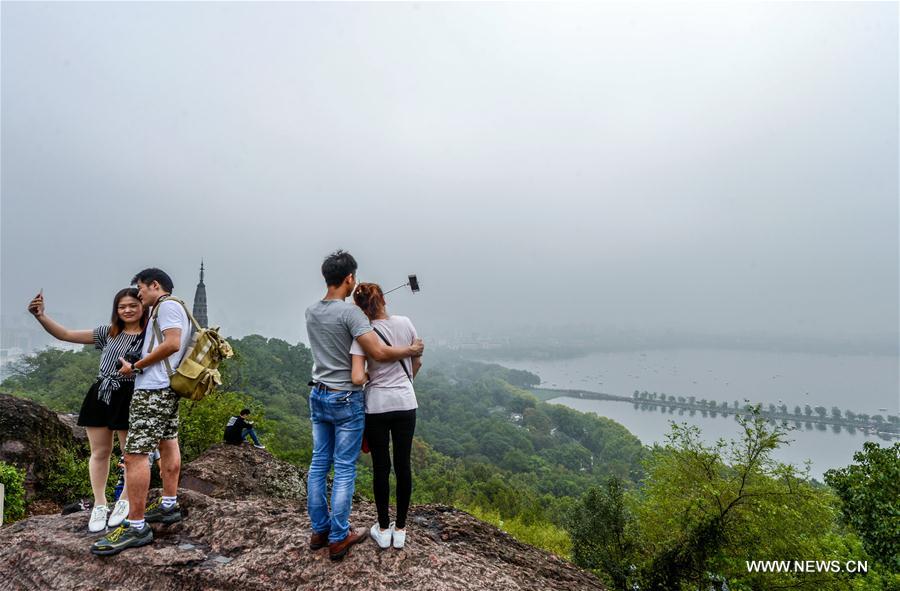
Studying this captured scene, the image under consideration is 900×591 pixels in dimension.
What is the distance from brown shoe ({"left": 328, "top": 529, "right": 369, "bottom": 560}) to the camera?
2941mm

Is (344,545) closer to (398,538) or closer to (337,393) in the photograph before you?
(398,538)

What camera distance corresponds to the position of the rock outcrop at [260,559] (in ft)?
9.42

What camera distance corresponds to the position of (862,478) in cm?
1109

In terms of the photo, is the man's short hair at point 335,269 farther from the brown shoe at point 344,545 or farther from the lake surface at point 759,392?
the lake surface at point 759,392

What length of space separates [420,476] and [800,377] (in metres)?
204

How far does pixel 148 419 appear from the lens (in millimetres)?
3094

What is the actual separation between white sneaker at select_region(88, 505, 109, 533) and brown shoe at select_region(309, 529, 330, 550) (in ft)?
6.18

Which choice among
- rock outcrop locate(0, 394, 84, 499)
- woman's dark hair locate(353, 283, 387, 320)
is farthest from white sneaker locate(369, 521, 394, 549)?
rock outcrop locate(0, 394, 84, 499)

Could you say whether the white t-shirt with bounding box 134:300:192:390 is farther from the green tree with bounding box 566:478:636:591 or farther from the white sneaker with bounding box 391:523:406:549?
the green tree with bounding box 566:478:636:591

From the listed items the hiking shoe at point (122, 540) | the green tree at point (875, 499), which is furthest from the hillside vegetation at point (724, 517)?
the hiking shoe at point (122, 540)

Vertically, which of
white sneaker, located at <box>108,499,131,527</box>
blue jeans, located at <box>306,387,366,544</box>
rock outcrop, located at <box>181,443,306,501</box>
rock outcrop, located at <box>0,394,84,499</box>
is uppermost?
blue jeans, located at <box>306,387,366,544</box>

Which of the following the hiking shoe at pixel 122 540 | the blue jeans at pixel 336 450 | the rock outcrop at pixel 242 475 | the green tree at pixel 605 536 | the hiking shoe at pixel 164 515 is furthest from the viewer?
the green tree at pixel 605 536

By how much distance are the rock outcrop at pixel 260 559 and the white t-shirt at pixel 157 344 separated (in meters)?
1.30

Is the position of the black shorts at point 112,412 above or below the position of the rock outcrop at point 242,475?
above
